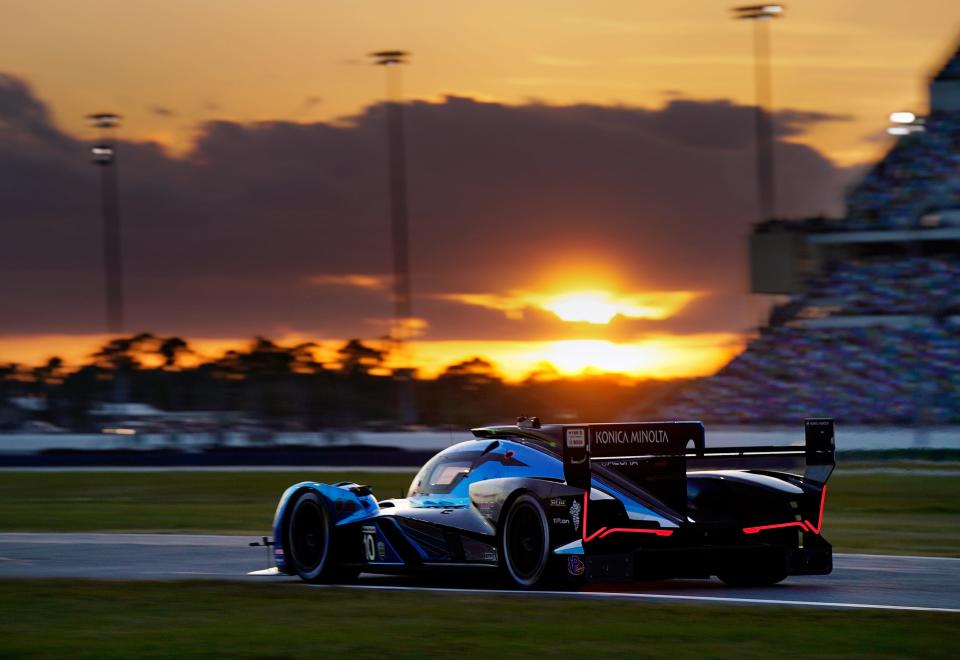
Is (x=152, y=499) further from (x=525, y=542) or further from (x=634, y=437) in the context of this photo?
(x=634, y=437)

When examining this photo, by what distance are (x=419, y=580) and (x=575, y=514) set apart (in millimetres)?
2174

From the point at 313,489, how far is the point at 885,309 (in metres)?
28.4

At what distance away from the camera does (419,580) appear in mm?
11039

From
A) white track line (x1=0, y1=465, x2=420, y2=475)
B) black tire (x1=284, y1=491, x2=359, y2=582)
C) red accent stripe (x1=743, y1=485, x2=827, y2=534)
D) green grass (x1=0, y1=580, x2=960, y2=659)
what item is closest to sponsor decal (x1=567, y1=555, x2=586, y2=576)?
green grass (x1=0, y1=580, x2=960, y2=659)

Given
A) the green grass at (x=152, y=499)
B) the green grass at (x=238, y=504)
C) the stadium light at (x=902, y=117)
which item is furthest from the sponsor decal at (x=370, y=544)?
the stadium light at (x=902, y=117)

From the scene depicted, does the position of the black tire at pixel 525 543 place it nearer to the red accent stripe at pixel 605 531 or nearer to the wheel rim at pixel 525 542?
the wheel rim at pixel 525 542

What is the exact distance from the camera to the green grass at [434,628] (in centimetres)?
715

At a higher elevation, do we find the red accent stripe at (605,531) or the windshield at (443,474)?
the windshield at (443,474)

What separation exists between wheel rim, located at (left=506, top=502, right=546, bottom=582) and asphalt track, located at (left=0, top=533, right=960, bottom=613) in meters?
0.19

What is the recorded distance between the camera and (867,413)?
32.1 metres

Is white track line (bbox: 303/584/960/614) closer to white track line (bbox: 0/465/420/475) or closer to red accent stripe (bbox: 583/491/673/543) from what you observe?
red accent stripe (bbox: 583/491/673/543)

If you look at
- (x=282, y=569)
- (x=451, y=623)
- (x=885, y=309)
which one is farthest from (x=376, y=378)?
(x=451, y=623)

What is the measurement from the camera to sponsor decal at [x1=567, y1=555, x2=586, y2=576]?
30.6ft

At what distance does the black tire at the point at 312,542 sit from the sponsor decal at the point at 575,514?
7.51ft
